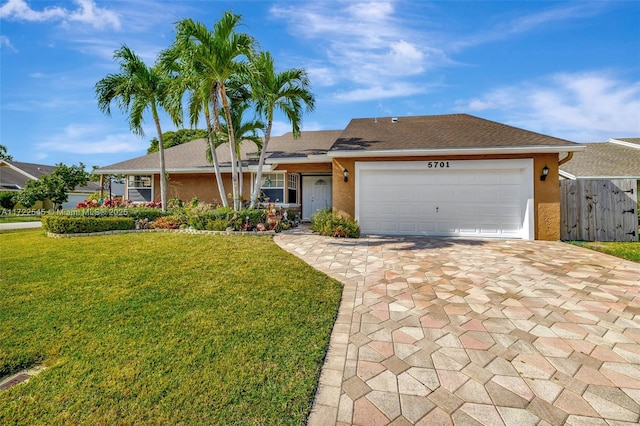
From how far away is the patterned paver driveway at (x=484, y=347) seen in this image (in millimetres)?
1938

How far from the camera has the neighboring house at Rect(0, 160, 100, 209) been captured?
24.4 metres

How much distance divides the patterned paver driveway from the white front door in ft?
26.1

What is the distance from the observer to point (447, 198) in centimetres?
912

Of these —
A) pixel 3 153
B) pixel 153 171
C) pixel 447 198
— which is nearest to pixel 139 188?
pixel 153 171

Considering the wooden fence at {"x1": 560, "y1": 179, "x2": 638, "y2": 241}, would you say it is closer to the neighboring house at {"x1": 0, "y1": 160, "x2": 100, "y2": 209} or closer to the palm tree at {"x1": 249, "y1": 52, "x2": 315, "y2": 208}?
the palm tree at {"x1": 249, "y1": 52, "x2": 315, "y2": 208}

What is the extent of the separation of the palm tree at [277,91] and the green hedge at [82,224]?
6141 millimetres

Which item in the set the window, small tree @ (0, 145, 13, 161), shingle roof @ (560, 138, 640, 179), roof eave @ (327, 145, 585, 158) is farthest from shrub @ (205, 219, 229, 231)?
small tree @ (0, 145, 13, 161)

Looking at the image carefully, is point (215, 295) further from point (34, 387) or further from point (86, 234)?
point (86, 234)

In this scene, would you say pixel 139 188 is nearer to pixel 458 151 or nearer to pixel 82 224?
pixel 82 224

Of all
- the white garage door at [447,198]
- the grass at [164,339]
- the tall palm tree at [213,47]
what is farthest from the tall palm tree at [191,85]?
the grass at [164,339]

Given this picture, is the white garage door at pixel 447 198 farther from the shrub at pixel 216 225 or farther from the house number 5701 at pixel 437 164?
the shrub at pixel 216 225

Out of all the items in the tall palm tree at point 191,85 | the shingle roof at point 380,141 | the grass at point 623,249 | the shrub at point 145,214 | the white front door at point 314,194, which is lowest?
the grass at point 623,249

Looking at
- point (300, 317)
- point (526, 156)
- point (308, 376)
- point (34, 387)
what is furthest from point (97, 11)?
point (526, 156)

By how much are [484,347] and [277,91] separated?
9232 millimetres
